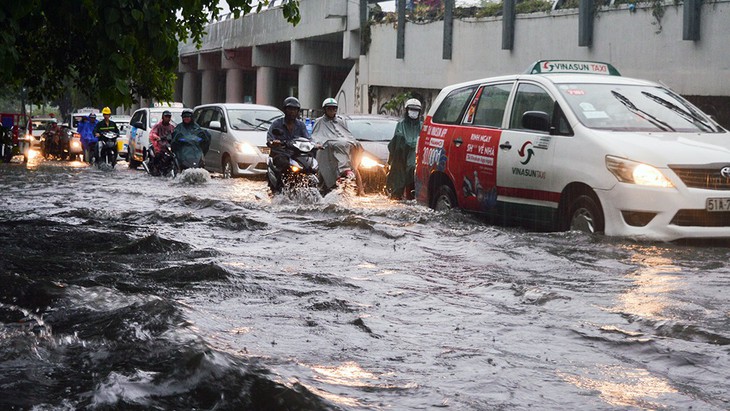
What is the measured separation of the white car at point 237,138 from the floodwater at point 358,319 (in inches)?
403

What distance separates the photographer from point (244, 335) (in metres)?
5.68

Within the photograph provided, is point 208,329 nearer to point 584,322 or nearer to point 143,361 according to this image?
point 143,361

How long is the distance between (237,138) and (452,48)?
8.25 meters

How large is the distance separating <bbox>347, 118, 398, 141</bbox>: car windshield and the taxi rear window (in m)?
5.64

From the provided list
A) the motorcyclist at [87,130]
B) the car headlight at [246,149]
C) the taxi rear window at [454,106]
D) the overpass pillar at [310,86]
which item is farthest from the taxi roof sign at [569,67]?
the overpass pillar at [310,86]

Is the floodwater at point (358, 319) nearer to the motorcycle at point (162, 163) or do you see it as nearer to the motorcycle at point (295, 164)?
the motorcycle at point (295, 164)

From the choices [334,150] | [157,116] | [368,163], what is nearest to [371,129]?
[368,163]

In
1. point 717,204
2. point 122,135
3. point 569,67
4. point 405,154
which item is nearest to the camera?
point 717,204

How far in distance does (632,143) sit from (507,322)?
3.37 metres

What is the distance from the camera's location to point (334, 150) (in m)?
15.4

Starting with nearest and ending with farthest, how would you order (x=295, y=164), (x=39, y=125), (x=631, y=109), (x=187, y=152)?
(x=631, y=109) < (x=295, y=164) < (x=187, y=152) < (x=39, y=125)

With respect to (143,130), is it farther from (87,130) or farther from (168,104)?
(168,104)

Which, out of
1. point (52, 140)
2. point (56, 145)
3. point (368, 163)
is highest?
point (368, 163)

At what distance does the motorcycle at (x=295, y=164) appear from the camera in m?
14.7
